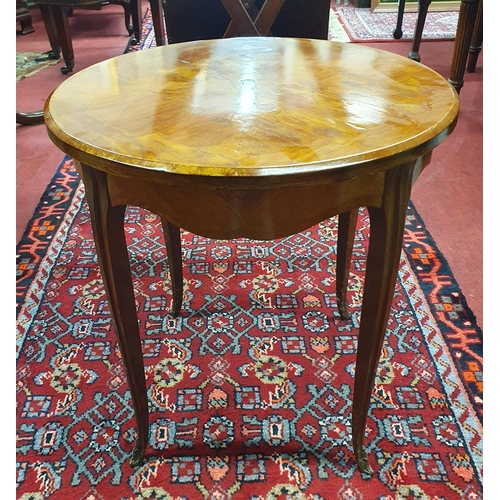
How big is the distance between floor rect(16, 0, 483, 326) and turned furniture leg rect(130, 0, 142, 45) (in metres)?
0.32

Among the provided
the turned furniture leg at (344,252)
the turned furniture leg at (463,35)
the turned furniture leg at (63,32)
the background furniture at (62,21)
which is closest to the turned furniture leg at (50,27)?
the background furniture at (62,21)

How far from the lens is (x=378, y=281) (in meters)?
0.84

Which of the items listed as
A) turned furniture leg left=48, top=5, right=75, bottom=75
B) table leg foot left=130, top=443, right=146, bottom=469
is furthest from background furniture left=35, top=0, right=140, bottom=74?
table leg foot left=130, top=443, right=146, bottom=469

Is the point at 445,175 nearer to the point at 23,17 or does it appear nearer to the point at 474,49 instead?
the point at 474,49

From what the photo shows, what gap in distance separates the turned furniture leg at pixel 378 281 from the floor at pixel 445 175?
0.58 m

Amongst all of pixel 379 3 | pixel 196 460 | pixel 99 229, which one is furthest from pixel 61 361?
pixel 379 3

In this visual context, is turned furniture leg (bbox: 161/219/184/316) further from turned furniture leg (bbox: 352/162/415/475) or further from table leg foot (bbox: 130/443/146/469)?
turned furniture leg (bbox: 352/162/415/475)

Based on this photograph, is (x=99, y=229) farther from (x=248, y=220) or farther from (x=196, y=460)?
(x=196, y=460)

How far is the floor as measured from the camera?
1639 mm

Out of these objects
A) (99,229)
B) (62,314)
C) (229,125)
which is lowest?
(62,314)

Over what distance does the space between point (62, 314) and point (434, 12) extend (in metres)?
4.49

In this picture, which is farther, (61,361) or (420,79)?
(61,361)

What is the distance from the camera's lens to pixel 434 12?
15.0ft

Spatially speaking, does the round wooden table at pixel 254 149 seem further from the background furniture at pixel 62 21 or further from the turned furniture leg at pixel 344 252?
the background furniture at pixel 62 21
